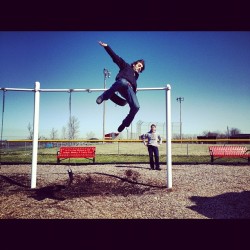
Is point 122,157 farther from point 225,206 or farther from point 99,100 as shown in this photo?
point 99,100

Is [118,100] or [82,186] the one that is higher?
[118,100]

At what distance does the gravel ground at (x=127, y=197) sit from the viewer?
3.81 m

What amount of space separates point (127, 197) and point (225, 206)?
1970mm

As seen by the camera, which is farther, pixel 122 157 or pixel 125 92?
pixel 122 157

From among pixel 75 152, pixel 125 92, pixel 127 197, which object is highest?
pixel 125 92

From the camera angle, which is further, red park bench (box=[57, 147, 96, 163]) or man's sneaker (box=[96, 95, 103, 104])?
red park bench (box=[57, 147, 96, 163])

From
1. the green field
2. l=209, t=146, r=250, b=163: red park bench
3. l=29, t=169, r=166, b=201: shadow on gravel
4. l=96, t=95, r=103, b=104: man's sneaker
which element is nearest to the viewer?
l=96, t=95, r=103, b=104: man's sneaker

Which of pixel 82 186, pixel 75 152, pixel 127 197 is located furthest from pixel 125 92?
pixel 75 152

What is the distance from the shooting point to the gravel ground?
3.81 metres

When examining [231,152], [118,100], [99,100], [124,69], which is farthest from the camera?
[231,152]

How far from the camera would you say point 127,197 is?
4.80 metres

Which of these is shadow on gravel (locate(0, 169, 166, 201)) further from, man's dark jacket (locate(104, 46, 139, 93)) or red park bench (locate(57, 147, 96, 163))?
man's dark jacket (locate(104, 46, 139, 93))

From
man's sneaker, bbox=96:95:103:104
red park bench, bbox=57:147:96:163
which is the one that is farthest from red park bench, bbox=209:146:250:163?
man's sneaker, bbox=96:95:103:104

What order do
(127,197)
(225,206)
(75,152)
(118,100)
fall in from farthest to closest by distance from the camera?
(75,152), (127,197), (225,206), (118,100)
